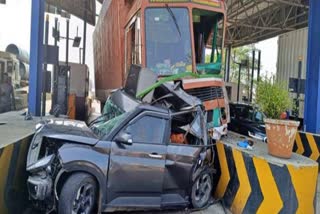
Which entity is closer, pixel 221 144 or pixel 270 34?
pixel 221 144

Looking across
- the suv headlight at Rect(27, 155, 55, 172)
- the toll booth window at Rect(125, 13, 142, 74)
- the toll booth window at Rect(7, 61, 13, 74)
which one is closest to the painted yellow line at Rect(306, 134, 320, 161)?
the toll booth window at Rect(125, 13, 142, 74)

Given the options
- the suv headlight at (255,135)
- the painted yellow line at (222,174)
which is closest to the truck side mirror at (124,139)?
the painted yellow line at (222,174)

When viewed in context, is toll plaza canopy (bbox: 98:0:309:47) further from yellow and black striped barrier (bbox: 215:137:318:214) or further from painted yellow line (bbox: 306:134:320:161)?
yellow and black striped barrier (bbox: 215:137:318:214)

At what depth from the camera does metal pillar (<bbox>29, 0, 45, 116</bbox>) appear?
25.9 feet

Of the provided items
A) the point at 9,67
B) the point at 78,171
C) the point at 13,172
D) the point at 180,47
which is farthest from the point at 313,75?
the point at 9,67

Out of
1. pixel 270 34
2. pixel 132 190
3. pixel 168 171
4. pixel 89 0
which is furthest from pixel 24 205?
pixel 270 34

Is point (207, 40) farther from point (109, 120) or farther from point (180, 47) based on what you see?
point (109, 120)

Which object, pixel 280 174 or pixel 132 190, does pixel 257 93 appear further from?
pixel 132 190

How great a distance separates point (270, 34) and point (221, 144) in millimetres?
17678

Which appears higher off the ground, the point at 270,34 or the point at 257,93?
the point at 270,34

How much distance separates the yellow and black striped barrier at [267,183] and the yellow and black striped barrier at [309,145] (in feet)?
8.11

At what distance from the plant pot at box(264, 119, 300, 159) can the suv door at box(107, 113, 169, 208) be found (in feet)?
4.93

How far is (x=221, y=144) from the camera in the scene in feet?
19.2

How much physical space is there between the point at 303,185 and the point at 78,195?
274cm
